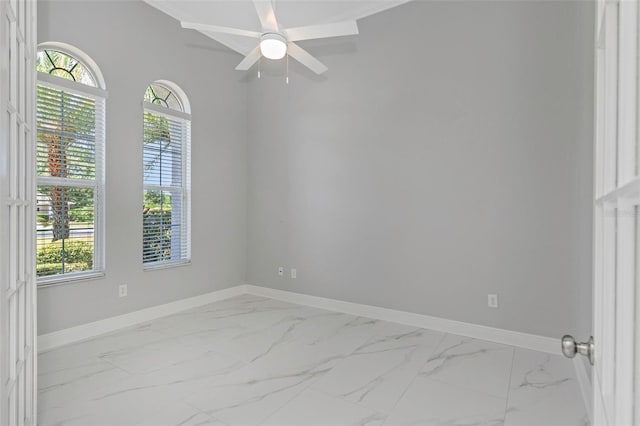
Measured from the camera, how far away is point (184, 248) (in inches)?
164

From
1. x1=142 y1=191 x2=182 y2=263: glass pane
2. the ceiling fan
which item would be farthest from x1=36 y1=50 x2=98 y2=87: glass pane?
the ceiling fan

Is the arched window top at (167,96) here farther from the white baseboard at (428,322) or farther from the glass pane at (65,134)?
the white baseboard at (428,322)

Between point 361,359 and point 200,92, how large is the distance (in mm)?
3476

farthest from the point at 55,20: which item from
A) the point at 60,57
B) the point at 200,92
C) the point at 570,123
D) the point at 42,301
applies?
the point at 570,123

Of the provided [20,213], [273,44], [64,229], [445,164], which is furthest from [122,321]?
[445,164]

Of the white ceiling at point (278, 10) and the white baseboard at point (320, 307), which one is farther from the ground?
the white ceiling at point (278, 10)

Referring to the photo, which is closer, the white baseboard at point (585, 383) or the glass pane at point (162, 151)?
the white baseboard at point (585, 383)

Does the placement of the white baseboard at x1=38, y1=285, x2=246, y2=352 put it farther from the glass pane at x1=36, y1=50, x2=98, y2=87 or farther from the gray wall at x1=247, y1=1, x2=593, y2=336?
the glass pane at x1=36, y1=50, x2=98, y2=87

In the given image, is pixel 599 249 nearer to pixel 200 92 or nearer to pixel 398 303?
pixel 398 303

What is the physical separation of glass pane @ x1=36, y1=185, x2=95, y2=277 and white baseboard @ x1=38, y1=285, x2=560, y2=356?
56 cm

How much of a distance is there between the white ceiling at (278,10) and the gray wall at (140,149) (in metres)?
0.19

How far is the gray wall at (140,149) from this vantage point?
3.11 meters

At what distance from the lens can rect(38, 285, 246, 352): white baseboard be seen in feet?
9.61

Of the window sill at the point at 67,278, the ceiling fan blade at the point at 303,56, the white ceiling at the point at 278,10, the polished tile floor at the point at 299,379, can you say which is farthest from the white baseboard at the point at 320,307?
the white ceiling at the point at 278,10
